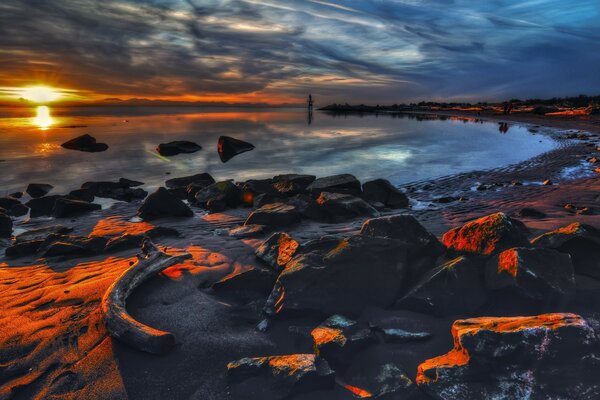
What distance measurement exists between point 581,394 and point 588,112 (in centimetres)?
7133

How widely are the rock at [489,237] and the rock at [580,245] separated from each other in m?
0.37

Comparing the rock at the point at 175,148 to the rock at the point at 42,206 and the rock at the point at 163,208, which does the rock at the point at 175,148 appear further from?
the rock at the point at 163,208

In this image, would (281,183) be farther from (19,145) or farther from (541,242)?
(19,145)

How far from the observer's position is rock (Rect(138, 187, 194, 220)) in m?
11.1

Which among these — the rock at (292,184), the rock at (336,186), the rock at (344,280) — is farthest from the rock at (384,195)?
the rock at (344,280)

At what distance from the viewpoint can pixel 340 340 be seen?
384 cm

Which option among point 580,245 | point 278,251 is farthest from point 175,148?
point 580,245

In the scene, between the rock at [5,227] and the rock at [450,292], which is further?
the rock at [5,227]

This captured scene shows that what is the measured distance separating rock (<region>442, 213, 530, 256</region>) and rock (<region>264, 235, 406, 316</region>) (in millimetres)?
1042

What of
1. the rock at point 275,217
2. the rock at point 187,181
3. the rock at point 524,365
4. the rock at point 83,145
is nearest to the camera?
the rock at point 524,365

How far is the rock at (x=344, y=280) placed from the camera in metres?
4.69

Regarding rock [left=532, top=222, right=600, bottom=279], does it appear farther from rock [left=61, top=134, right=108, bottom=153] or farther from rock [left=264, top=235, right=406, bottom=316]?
rock [left=61, top=134, right=108, bottom=153]

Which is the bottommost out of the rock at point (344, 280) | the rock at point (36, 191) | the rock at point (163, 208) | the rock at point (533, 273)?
the rock at point (36, 191)

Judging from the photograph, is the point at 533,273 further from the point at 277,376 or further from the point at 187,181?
the point at 187,181
